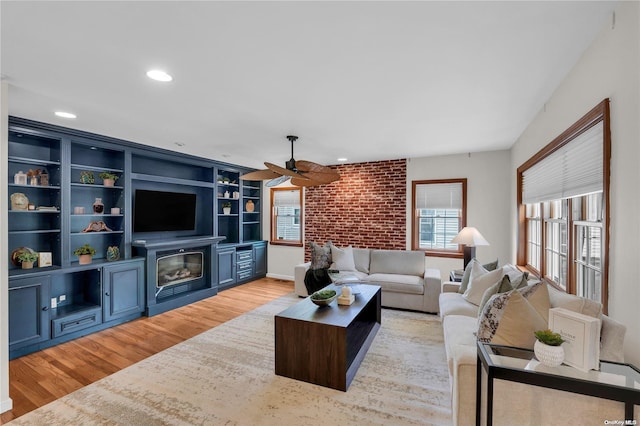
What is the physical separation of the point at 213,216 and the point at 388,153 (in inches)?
138

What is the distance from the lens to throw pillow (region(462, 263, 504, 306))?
120 inches

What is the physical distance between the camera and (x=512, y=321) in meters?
1.70

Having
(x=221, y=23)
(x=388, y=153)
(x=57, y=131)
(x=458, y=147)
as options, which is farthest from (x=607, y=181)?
(x=57, y=131)

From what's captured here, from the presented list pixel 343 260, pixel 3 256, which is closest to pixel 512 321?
pixel 343 260

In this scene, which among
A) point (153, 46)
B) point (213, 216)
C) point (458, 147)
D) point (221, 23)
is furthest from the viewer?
point (213, 216)

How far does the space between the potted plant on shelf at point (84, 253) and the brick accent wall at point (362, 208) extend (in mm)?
3783

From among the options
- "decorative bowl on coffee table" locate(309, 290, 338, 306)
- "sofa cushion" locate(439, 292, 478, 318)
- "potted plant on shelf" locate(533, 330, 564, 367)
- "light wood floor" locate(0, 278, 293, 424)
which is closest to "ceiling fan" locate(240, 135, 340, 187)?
"decorative bowl on coffee table" locate(309, 290, 338, 306)

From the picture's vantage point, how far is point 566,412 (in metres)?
1.36

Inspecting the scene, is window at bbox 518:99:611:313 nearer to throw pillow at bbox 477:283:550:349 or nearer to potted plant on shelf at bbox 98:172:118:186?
throw pillow at bbox 477:283:550:349

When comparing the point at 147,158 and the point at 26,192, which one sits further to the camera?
the point at 147,158

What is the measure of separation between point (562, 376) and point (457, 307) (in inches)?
70.1

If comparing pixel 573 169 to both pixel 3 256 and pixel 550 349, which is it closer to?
pixel 550 349

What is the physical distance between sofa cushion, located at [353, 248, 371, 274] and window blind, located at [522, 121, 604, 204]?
8.86 feet

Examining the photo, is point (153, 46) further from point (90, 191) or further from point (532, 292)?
point (90, 191)
